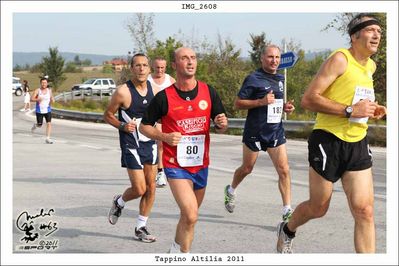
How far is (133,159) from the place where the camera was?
21.7ft

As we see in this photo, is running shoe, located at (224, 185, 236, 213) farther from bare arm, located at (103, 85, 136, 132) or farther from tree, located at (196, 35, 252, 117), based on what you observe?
tree, located at (196, 35, 252, 117)

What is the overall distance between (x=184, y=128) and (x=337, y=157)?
1315 mm

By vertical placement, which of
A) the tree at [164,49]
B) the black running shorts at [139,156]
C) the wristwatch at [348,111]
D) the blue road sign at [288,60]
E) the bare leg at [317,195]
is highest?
the tree at [164,49]

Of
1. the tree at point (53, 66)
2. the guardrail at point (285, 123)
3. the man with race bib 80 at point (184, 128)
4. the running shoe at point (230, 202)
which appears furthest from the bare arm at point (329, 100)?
the tree at point (53, 66)

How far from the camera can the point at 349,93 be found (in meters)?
4.87

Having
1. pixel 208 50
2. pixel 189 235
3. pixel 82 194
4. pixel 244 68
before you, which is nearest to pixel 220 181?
pixel 82 194

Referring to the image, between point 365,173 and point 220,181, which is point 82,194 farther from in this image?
point 365,173

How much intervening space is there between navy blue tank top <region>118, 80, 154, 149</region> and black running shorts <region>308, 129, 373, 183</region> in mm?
2281

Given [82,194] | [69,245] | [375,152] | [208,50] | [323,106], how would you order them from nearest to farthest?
1. [323,106]
2. [69,245]
3. [82,194]
4. [375,152]
5. [208,50]

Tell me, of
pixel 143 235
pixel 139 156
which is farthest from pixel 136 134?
pixel 143 235

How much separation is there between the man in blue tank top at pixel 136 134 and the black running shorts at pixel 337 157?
224 centimetres

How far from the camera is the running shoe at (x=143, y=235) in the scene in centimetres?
631

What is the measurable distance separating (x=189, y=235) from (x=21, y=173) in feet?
22.3

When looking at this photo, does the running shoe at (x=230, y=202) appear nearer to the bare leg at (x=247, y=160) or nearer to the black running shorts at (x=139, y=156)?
the bare leg at (x=247, y=160)
